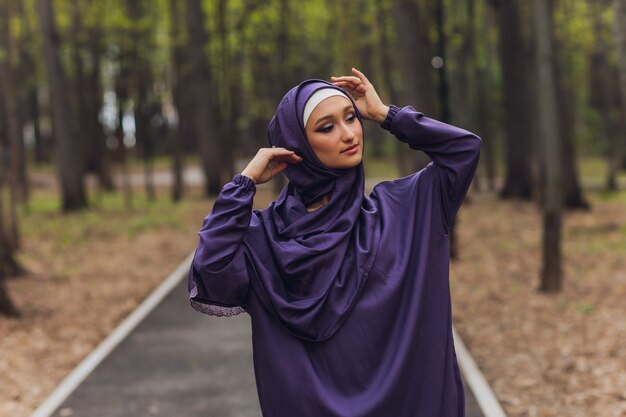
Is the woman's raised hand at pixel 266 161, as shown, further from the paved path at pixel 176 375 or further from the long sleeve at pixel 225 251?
the paved path at pixel 176 375

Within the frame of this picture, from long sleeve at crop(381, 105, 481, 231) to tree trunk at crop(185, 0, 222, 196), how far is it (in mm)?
24825

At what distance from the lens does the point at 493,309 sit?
449 inches

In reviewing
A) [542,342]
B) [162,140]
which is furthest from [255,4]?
[162,140]

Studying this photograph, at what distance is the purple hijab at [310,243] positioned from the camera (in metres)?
3.21

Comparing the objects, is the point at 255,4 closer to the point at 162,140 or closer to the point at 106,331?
the point at 106,331

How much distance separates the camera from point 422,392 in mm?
3287

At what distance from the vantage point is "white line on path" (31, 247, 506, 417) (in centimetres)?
738

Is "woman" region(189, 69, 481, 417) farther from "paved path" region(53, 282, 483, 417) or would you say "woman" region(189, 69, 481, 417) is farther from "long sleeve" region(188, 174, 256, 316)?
"paved path" region(53, 282, 483, 417)

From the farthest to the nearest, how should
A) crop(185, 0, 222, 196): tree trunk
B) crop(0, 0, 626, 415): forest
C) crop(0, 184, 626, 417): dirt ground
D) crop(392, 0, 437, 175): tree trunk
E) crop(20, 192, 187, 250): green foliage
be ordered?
1. crop(185, 0, 222, 196): tree trunk
2. crop(20, 192, 187, 250): green foliage
3. crop(392, 0, 437, 175): tree trunk
4. crop(0, 0, 626, 415): forest
5. crop(0, 184, 626, 417): dirt ground

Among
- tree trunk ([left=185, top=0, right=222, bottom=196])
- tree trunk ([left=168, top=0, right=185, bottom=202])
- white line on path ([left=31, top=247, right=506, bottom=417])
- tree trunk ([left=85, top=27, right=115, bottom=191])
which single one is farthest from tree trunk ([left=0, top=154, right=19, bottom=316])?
tree trunk ([left=85, top=27, right=115, bottom=191])

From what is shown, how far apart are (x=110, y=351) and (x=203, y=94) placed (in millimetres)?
19316

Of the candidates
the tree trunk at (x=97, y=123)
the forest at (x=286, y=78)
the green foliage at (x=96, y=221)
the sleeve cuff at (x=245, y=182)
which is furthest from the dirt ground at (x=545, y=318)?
the tree trunk at (x=97, y=123)

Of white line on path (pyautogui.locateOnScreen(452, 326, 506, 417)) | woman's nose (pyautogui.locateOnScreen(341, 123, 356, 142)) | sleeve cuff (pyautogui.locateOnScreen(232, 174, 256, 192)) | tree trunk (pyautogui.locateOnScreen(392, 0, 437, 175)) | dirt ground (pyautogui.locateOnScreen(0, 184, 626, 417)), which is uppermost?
woman's nose (pyautogui.locateOnScreen(341, 123, 356, 142))

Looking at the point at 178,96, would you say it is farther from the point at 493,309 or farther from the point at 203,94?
the point at 493,309
